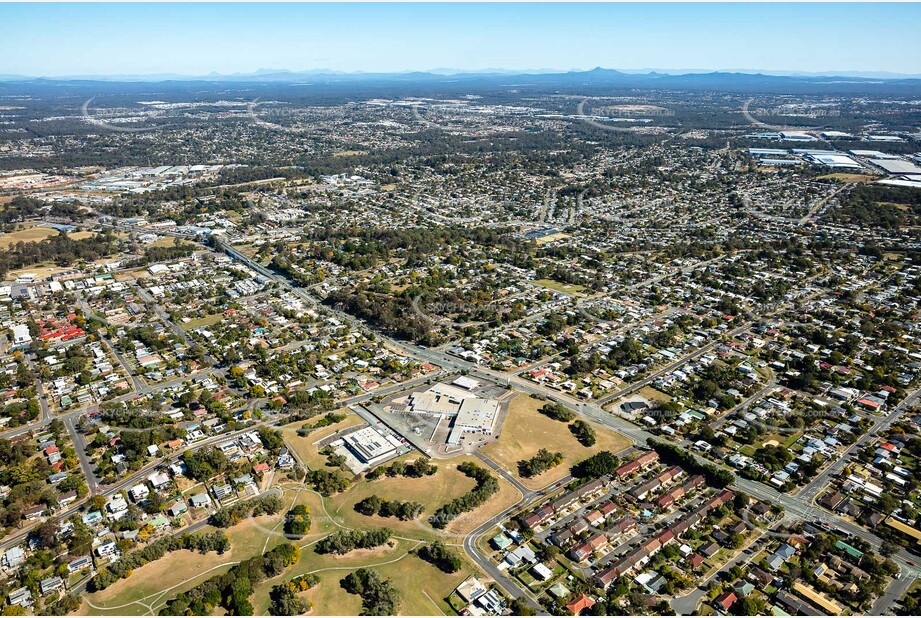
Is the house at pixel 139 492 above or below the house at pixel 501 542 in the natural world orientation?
above

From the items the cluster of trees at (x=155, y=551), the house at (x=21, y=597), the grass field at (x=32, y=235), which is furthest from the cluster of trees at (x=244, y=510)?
the grass field at (x=32, y=235)

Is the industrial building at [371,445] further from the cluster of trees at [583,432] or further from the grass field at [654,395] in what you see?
the grass field at [654,395]

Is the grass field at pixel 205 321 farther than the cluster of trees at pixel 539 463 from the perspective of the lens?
Yes

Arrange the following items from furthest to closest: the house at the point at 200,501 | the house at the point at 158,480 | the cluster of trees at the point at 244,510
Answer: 1. the house at the point at 158,480
2. the house at the point at 200,501
3. the cluster of trees at the point at 244,510

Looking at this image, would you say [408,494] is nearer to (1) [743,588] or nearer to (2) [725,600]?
(2) [725,600]

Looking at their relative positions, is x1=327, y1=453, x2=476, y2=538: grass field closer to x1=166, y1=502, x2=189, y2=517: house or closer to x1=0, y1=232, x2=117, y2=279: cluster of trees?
x1=166, y1=502, x2=189, y2=517: house

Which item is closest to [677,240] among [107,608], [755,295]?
[755,295]

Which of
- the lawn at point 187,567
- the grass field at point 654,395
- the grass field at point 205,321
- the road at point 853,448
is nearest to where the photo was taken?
the lawn at point 187,567
